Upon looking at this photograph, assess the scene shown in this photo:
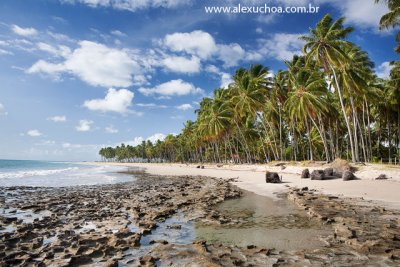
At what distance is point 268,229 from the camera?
31.4 feet

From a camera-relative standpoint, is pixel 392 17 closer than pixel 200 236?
No

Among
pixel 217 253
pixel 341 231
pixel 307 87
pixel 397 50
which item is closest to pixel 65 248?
pixel 217 253

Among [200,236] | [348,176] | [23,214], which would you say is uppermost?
[348,176]

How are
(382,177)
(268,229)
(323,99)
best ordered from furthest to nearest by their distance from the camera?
(323,99)
(382,177)
(268,229)

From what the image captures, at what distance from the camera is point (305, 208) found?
41.9ft

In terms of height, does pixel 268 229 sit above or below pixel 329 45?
below

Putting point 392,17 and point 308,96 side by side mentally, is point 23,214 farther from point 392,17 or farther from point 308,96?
point 308,96

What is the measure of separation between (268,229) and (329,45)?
2728 centimetres

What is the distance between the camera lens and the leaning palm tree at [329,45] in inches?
1218

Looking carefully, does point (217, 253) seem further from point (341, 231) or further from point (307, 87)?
point (307, 87)

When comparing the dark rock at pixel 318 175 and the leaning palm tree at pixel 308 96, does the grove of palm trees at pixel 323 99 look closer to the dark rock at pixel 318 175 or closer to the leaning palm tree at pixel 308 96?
the leaning palm tree at pixel 308 96

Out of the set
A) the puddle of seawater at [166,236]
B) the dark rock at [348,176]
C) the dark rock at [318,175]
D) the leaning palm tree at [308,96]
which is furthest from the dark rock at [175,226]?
the leaning palm tree at [308,96]

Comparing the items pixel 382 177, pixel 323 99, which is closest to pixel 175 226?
pixel 382 177

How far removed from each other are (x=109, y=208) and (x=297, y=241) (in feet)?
31.3
